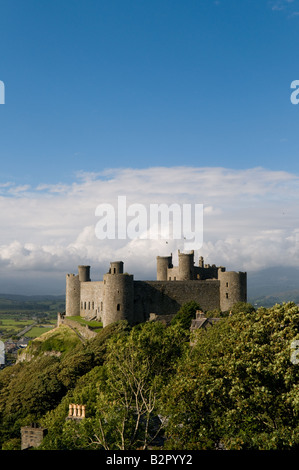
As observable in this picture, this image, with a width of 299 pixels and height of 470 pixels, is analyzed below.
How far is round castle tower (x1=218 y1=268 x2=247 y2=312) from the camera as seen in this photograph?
199ft

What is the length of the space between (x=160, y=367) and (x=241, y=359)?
8456 mm

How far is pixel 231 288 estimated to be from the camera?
6091 centimetres

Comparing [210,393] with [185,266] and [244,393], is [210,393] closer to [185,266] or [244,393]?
[244,393]

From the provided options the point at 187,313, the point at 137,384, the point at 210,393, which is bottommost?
the point at 137,384

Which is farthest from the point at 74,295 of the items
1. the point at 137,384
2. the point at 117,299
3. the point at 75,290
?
the point at 137,384

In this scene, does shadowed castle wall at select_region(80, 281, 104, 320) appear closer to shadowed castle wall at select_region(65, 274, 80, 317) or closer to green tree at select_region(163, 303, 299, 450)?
shadowed castle wall at select_region(65, 274, 80, 317)

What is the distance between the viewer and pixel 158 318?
55156 mm

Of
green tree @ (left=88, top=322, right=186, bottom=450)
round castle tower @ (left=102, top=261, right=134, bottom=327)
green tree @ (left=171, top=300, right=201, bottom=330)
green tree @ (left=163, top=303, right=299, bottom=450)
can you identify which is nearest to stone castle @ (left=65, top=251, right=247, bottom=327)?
round castle tower @ (left=102, top=261, right=134, bottom=327)

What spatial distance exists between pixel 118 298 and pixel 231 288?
15290 mm

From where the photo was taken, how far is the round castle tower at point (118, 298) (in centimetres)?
5507

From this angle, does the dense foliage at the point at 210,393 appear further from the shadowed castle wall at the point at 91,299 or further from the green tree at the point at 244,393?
the shadowed castle wall at the point at 91,299

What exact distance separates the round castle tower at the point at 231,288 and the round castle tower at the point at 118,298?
1245 centimetres

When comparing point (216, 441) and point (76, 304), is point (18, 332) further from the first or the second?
point (216, 441)
